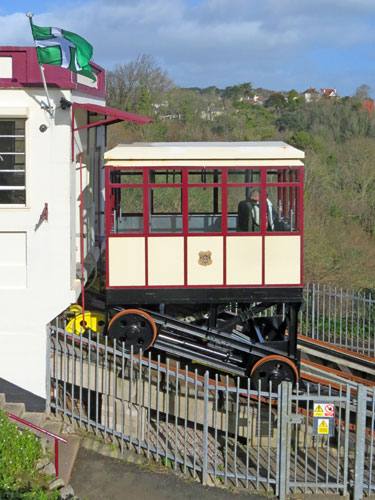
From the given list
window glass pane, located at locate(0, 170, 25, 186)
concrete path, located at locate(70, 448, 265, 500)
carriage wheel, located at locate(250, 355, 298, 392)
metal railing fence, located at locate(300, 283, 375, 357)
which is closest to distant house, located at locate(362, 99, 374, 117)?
metal railing fence, located at locate(300, 283, 375, 357)

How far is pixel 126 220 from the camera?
398 inches

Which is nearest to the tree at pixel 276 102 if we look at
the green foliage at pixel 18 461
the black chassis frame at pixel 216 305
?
the black chassis frame at pixel 216 305

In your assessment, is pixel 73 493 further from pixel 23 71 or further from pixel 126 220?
pixel 23 71

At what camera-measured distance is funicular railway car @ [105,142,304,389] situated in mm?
9500

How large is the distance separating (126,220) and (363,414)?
442 centimetres

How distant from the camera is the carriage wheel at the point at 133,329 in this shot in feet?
31.6

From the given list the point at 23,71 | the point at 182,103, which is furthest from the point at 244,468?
the point at 182,103

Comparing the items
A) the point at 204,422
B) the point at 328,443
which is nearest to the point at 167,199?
the point at 204,422

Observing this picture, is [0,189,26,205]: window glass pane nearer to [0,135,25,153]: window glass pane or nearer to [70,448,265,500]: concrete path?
[0,135,25,153]: window glass pane

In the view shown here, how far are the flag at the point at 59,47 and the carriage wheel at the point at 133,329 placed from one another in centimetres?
353

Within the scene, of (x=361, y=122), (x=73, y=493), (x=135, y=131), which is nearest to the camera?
(x=73, y=493)

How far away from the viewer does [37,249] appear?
948 centimetres

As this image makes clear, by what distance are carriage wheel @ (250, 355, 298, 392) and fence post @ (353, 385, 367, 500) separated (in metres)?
1.69

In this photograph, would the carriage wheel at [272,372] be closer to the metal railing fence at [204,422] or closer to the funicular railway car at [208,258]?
the funicular railway car at [208,258]
